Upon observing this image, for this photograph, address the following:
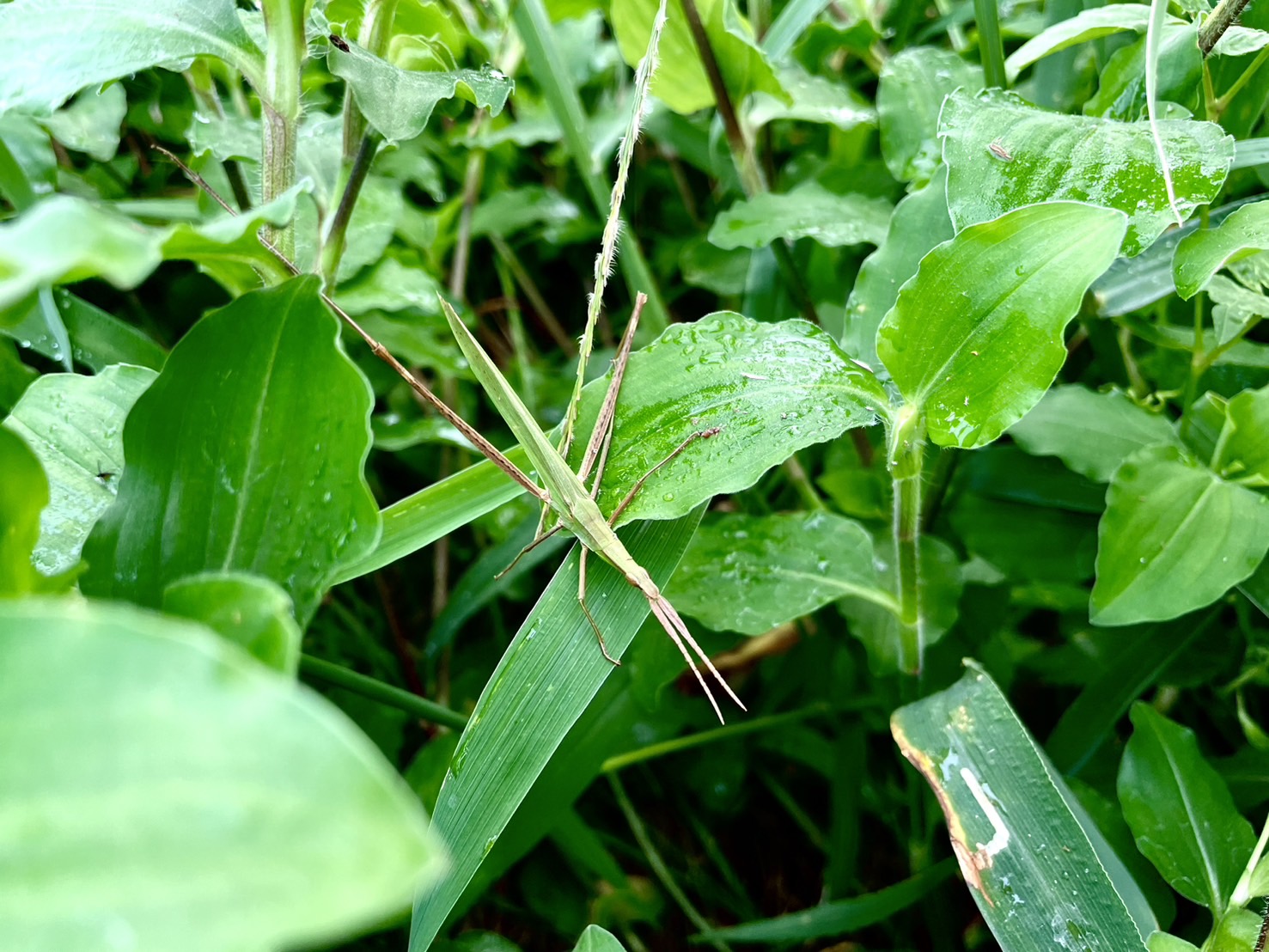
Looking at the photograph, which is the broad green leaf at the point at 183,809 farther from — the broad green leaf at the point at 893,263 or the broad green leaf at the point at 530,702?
the broad green leaf at the point at 893,263

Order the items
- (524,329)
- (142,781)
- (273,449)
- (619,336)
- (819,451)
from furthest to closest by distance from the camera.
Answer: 1. (524,329)
2. (619,336)
3. (819,451)
4. (273,449)
5. (142,781)

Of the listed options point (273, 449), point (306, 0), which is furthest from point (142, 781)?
point (306, 0)

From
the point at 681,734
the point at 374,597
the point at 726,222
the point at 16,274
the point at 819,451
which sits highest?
the point at 16,274

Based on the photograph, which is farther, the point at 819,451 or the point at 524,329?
the point at 524,329

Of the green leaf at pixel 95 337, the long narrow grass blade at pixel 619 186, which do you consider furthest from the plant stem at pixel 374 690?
the green leaf at pixel 95 337

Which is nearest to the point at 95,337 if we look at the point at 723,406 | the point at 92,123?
the point at 92,123

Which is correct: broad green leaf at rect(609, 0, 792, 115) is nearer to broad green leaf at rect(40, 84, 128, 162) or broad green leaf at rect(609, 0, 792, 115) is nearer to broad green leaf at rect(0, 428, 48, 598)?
broad green leaf at rect(40, 84, 128, 162)

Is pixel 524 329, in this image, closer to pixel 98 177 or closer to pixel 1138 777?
pixel 98 177
